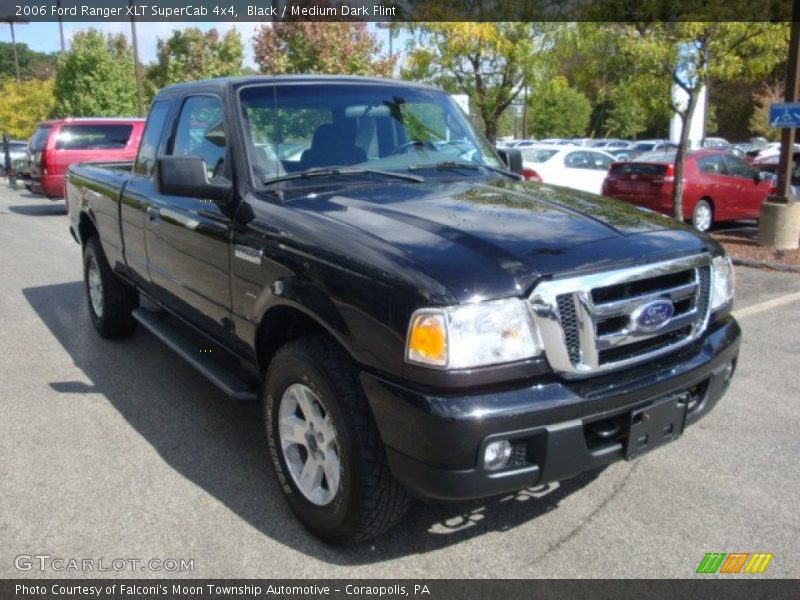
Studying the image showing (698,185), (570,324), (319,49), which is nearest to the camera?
(570,324)

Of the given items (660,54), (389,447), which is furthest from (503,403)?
(660,54)

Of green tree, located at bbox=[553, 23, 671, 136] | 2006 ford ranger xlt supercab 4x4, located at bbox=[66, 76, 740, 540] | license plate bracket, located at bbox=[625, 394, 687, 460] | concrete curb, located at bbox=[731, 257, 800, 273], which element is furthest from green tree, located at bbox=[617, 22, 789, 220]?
license plate bracket, located at bbox=[625, 394, 687, 460]

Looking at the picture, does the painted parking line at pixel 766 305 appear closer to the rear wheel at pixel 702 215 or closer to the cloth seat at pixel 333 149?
the cloth seat at pixel 333 149

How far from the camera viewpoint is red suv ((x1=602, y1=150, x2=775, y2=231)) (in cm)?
1170

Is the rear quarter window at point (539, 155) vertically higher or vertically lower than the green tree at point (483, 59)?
lower

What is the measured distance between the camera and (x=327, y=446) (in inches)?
115

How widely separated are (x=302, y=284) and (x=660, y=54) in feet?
27.4

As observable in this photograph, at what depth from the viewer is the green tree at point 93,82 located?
28031 millimetres

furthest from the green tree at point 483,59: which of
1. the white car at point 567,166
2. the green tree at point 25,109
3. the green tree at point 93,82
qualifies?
the green tree at point 25,109

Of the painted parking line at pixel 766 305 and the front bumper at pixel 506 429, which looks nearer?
the front bumper at pixel 506 429

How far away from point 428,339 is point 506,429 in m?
0.40

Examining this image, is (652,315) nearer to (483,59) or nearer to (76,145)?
(483,59)

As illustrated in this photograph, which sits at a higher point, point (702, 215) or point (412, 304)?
point (412, 304)

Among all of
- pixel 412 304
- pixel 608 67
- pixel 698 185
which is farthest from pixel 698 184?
pixel 412 304
